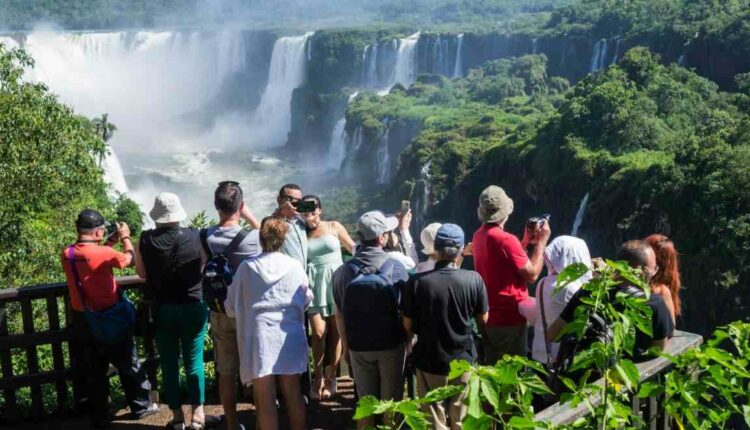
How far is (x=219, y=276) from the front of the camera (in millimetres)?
4461

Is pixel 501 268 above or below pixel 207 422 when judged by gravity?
above

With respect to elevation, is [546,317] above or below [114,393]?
above

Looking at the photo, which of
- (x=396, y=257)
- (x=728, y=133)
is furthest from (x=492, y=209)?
(x=728, y=133)

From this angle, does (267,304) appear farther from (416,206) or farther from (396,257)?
(416,206)

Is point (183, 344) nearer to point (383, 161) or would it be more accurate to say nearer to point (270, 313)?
point (270, 313)

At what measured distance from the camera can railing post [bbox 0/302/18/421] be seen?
4.96 metres

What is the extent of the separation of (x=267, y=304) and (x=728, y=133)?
24851 mm

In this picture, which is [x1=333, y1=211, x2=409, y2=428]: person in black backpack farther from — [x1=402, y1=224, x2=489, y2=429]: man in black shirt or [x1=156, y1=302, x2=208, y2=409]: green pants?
[x1=156, y1=302, x2=208, y2=409]: green pants

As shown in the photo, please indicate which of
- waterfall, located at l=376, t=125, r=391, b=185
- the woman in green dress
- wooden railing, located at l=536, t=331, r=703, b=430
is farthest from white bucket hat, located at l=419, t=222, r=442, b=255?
waterfall, located at l=376, t=125, r=391, b=185

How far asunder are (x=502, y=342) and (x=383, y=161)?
50.5 meters

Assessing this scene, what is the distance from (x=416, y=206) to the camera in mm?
45031

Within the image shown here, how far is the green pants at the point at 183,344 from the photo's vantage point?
477cm

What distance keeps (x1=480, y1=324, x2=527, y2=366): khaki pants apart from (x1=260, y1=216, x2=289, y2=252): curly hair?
1318 mm

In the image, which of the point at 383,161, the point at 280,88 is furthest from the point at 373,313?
the point at 280,88
